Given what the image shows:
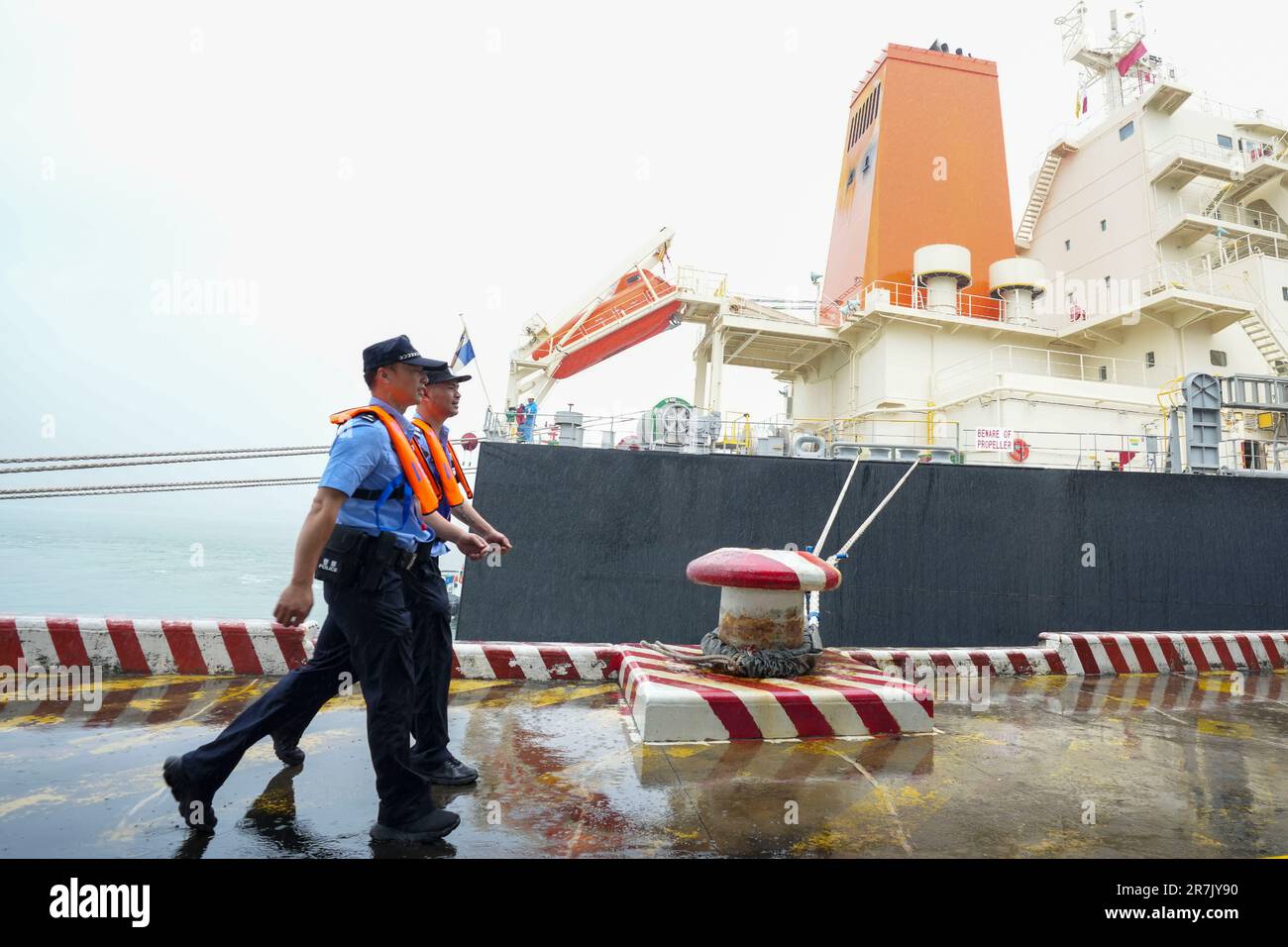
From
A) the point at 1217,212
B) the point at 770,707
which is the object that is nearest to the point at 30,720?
the point at 770,707

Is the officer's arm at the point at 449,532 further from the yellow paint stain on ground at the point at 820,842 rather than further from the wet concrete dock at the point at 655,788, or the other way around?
the yellow paint stain on ground at the point at 820,842

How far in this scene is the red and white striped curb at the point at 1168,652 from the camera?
6.20 meters

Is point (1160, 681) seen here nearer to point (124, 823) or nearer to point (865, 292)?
point (124, 823)

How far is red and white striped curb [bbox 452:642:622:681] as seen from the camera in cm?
502

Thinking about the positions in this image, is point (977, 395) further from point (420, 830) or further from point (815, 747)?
point (420, 830)

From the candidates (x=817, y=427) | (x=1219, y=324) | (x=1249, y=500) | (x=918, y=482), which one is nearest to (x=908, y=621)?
(x=918, y=482)

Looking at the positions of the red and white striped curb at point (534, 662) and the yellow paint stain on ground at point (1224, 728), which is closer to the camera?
the yellow paint stain on ground at point (1224, 728)

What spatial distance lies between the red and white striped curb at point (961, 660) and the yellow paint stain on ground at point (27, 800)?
15.6 ft

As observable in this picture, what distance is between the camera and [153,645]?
4.69 m

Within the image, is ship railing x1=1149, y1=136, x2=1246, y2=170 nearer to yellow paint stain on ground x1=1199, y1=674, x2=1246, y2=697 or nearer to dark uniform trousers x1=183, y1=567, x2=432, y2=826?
yellow paint stain on ground x1=1199, y1=674, x2=1246, y2=697

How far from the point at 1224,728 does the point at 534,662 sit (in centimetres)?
456

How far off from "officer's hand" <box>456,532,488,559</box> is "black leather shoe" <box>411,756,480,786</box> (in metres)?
A: 0.89

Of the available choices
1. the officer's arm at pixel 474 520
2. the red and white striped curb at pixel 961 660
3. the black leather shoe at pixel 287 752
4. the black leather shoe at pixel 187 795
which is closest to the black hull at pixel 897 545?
the red and white striped curb at pixel 961 660

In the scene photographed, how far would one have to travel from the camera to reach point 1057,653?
615 centimetres
